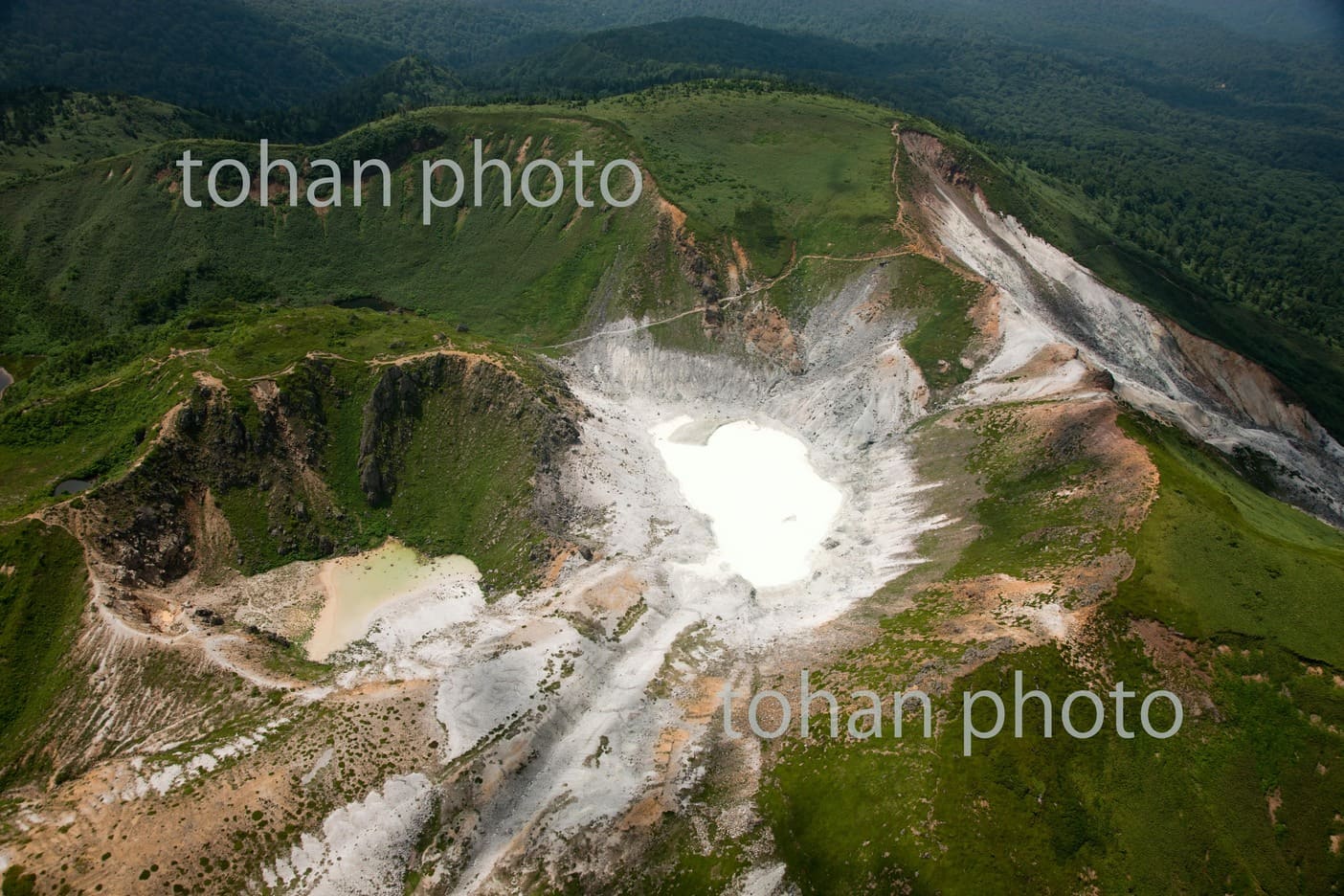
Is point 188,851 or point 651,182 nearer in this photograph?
point 188,851

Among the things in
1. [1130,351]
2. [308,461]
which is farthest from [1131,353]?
[308,461]

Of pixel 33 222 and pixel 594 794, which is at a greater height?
pixel 33 222

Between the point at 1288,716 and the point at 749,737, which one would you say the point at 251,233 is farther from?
the point at 1288,716

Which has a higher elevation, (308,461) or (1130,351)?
(1130,351)

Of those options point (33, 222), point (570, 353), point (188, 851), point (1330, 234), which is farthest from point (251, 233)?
point (1330, 234)

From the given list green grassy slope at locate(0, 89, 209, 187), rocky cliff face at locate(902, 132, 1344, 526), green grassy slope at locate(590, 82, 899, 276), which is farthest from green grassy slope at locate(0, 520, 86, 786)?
green grassy slope at locate(0, 89, 209, 187)

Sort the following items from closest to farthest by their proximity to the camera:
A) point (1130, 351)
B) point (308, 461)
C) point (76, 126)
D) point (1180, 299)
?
1. point (308, 461)
2. point (1130, 351)
3. point (1180, 299)
4. point (76, 126)

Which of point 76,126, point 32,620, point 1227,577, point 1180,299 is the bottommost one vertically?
point 32,620

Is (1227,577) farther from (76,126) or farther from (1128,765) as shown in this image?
(76,126)

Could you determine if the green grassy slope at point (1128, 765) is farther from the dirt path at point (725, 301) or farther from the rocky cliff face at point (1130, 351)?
the dirt path at point (725, 301)
